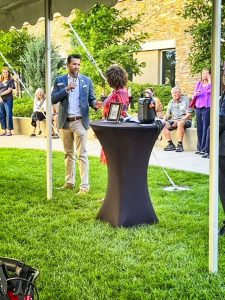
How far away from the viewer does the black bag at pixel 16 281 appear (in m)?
2.13

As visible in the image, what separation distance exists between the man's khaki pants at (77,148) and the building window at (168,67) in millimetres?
13014

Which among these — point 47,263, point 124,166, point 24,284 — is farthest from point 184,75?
point 24,284

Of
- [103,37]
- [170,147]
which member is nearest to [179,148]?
[170,147]

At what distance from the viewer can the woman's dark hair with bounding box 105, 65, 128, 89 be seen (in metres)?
5.88

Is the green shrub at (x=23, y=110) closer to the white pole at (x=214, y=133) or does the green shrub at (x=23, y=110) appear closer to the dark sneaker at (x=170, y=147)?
the dark sneaker at (x=170, y=147)

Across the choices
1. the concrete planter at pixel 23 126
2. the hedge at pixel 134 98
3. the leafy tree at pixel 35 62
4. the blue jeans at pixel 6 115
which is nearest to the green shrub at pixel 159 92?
the hedge at pixel 134 98

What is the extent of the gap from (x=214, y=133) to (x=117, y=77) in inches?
91.3

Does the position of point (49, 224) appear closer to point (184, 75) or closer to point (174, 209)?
point (174, 209)

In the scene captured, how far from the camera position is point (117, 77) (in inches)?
232

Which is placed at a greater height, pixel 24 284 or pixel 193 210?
pixel 24 284

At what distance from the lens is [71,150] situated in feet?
22.6

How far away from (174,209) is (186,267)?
190 cm

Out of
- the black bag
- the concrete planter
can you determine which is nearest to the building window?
the concrete planter

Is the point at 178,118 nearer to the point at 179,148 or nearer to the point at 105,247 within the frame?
the point at 179,148
